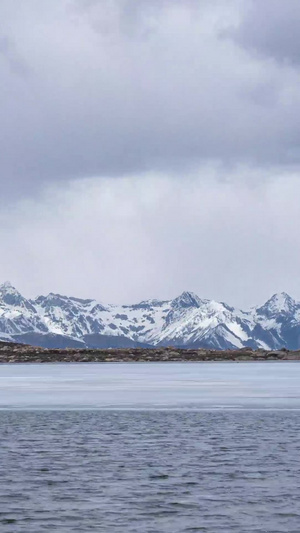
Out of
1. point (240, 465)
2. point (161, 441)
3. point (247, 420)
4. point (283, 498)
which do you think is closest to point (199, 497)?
point (283, 498)

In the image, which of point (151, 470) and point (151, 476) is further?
point (151, 470)

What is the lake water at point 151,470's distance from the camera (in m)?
26.7

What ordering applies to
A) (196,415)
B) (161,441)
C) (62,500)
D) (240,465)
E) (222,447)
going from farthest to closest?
(196,415)
(161,441)
(222,447)
(240,465)
(62,500)

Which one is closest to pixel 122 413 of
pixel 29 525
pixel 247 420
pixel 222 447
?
pixel 247 420

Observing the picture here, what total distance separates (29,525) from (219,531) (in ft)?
16.6

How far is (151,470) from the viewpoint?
3616 centimetres

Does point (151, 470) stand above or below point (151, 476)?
above

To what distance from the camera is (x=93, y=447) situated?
4394cm

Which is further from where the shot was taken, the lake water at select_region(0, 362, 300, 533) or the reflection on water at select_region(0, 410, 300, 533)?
the lake water at select_region(0, 362, 300, 533)

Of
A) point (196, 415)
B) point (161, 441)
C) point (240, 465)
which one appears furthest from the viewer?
point (196, 415)

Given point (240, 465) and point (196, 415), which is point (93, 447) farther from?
point (196, 415)

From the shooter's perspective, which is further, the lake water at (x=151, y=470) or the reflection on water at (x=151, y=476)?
the lake water at (x=151, y=470)

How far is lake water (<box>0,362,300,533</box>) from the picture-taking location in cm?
2673

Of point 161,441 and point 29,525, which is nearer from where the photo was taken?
point 29,525
